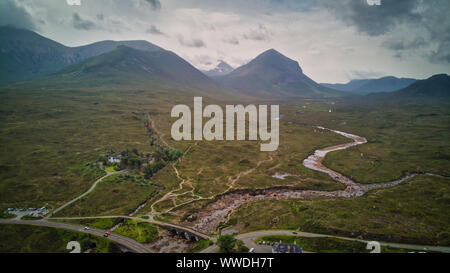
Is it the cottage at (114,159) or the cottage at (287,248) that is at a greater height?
the cottage at (114,159)

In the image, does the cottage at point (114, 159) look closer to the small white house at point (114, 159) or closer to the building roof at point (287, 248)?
the small white house at point (114, 159)

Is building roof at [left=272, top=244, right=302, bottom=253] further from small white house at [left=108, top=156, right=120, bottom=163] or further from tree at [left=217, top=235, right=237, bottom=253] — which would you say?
small white house at [left=108, top=156, right=120, bottom=163]

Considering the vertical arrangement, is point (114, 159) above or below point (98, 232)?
above

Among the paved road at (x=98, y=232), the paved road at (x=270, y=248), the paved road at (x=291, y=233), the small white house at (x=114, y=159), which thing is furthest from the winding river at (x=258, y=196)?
the small white house at (x=114, y=159)

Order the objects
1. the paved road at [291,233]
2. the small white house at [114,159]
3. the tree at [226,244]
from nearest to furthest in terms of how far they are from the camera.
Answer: the tree at [226,244] < the paved road at [291,233] < the small white house at [114,159]

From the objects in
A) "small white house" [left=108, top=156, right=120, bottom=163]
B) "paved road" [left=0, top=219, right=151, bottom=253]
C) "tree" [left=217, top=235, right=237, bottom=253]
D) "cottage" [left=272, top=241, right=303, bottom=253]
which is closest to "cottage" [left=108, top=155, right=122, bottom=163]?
"small white house" [left=108, top=156, right=120, bottom=163]

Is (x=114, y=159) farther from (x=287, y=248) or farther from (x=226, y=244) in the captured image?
(x=287, y=248)

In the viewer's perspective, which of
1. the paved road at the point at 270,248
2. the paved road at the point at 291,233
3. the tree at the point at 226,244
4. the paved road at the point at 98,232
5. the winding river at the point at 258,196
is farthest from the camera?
the winding river at the point at 258,196

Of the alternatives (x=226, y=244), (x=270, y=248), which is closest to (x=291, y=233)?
(x=270, y=248)

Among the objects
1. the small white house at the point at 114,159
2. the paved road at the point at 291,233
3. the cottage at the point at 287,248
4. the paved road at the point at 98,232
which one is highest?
the small white house at the point at 114,159
